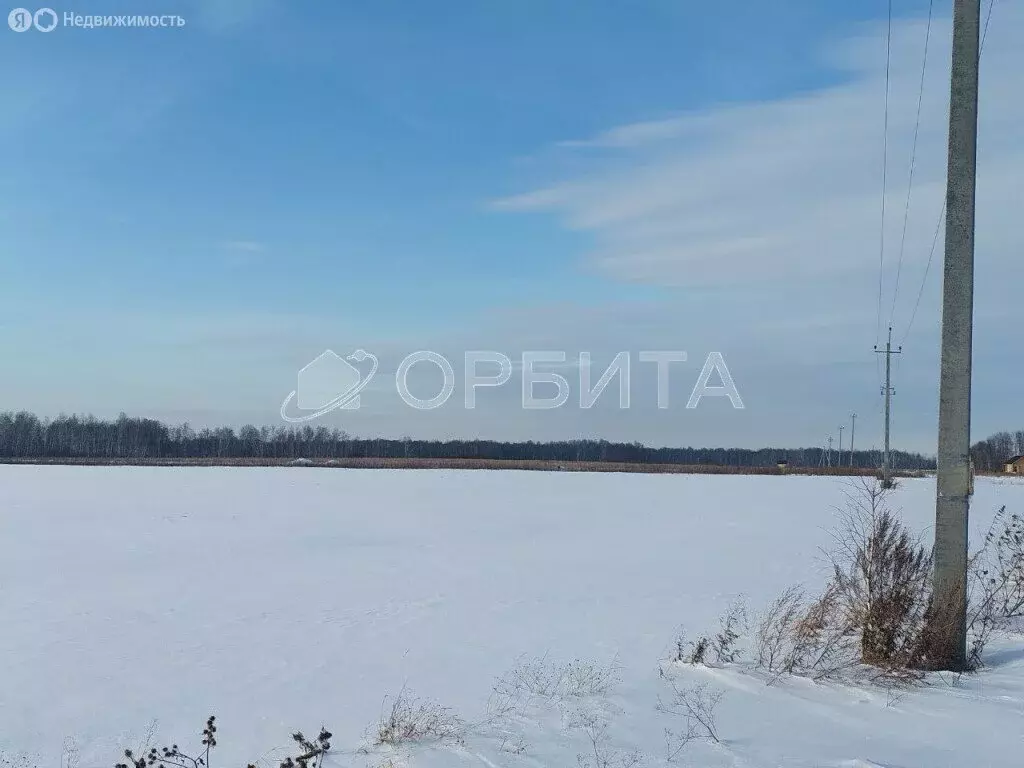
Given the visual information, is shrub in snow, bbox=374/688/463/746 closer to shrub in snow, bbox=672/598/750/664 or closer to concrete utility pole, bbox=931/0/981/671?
shrub in snow, bbox=672/598/750/664

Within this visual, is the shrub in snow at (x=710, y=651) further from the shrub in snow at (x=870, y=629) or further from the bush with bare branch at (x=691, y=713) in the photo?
the bush with bare branch at (x=691, y=713)

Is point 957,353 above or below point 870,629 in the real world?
above

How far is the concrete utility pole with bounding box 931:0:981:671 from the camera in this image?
6.25 meters

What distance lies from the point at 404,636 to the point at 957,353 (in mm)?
6078

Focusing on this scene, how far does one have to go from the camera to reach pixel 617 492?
36.4m

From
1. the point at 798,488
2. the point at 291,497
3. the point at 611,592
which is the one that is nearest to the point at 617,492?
the point at 798,488

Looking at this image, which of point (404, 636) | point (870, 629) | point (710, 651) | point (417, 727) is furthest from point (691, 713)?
point (404, 636)

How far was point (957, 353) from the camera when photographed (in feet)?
21.5

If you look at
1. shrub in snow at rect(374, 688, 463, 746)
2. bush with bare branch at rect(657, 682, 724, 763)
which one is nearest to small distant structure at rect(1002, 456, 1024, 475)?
bush with bare branch at rect(657, 682, 724, 763)

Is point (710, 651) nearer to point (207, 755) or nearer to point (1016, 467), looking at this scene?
point (207, 755)

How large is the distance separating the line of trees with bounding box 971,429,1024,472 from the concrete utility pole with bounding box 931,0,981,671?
10799 cm

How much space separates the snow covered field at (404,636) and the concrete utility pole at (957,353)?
1.76 feet

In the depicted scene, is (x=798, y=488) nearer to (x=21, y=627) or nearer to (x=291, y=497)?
(x=291, y=497)

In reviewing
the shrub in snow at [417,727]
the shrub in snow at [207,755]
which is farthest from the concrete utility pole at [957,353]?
the shrub in snow at [207,755]
